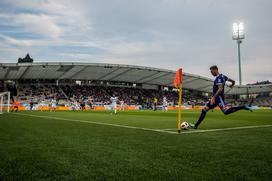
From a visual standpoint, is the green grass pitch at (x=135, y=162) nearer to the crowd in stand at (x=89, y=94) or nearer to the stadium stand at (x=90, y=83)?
the stadium stand at (x=90, y=83)

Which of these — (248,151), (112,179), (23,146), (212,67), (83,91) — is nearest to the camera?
(112,179)

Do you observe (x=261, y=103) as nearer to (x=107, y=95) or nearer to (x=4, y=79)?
(x=107, y=95)

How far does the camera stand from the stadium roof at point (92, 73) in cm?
4432

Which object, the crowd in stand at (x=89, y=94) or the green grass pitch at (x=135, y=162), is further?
the crowd in stand at (x=89, y=94)

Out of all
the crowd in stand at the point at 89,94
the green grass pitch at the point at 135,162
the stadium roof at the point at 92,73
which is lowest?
the green grass pitch at the point at 135,162

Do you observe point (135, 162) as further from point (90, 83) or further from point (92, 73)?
point (90, 83)

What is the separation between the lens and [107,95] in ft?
191

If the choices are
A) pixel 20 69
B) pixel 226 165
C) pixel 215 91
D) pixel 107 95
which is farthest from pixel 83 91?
pixel 226 165

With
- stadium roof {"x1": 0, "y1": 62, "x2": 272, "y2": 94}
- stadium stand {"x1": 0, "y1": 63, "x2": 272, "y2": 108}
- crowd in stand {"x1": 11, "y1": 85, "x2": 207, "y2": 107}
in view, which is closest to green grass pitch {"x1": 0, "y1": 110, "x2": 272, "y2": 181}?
stadium stand {"x1": 0, "y1": 63, "x2": 272, "y2": 108}

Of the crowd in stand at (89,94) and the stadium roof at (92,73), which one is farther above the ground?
the stadium roof at (92,73)

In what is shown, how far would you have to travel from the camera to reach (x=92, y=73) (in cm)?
5138

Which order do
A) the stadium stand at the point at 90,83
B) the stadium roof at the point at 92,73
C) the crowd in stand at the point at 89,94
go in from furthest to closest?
the crowd in stand at the point at 89,94 < the stadium stand at the point at 90,83 < the stadium roof at the point at 92,73

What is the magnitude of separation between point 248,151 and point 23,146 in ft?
13.5

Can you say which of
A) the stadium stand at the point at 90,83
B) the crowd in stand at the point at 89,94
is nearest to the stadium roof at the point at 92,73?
the stadium stand at the point at 90,83
